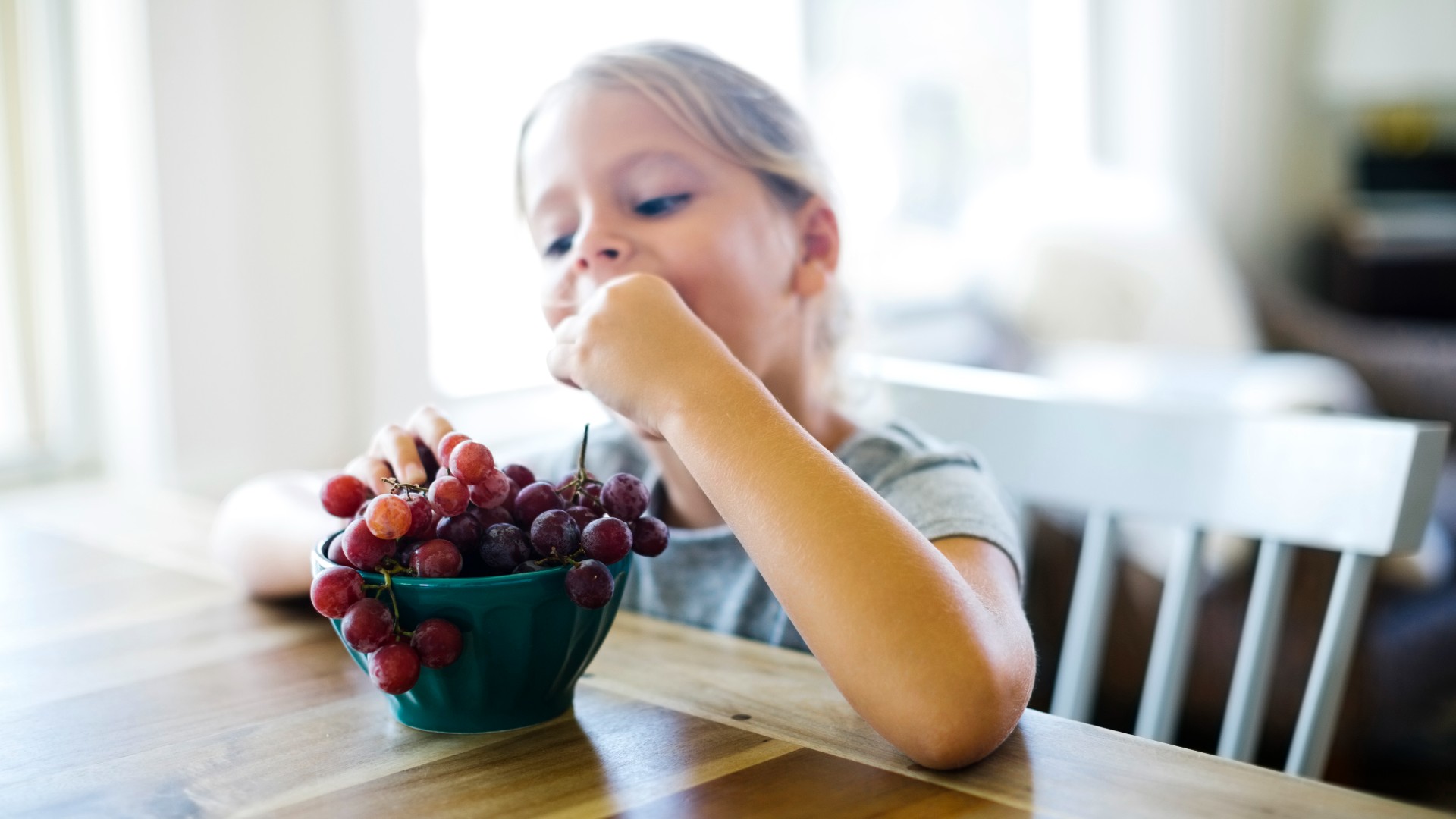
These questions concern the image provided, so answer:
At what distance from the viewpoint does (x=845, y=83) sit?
294cm

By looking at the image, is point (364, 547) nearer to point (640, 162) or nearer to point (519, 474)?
point (519, 474)

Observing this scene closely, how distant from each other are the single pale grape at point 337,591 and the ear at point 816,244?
498 millimetres

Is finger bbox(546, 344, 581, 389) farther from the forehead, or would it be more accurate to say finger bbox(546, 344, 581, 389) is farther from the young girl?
the forehead

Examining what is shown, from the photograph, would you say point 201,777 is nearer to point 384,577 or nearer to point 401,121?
point 384,577

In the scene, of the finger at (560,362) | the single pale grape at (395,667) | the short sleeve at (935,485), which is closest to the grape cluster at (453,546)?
the single pale grape at (395,667)

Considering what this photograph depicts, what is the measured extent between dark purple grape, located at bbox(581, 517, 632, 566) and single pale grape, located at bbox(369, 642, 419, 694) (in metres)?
0.10

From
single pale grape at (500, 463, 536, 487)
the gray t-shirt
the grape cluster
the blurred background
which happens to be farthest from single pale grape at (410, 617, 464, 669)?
the blurred background

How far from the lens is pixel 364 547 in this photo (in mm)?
623

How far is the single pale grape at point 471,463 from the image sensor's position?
64 centimetres

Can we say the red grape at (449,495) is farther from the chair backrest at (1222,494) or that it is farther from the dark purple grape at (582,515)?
the chair backrest at (1222,494)

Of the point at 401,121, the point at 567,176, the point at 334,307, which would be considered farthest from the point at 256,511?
the point at 401,121

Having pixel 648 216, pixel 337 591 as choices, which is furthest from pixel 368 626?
pixel 648 216

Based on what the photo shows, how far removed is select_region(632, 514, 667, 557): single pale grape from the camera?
692mm

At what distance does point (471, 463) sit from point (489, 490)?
18 mm
